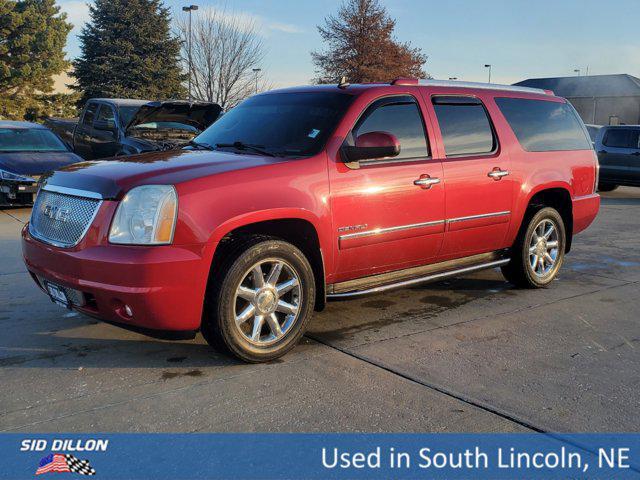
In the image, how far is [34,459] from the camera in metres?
2.83

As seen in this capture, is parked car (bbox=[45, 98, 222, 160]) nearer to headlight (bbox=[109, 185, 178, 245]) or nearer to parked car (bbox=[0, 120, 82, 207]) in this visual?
parked car (bbox=[0, 120, 82, 207])

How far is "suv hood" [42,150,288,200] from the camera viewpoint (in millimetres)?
3709

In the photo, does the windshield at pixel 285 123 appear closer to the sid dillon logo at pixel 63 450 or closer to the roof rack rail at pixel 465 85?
the roof rack rail at pixel 465 85

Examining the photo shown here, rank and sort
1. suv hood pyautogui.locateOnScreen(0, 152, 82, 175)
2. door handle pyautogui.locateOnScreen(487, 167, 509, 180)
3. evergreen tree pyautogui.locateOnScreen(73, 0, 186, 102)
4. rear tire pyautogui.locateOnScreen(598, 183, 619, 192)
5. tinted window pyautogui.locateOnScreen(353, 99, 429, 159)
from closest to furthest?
tinted window pyautogui.locateOnScreen(353, 99, 429, 159)
door handle pyautogui.locateOnScreen(487, 167, 509, 180)
suv hood pyautogui.locateOnScreen(0, 152, 82, 175)
rear tire pyautogui.locateOnScreen(598, 183, 619, 192)
evergreen tree pyautogui.locateOnScreen(73, 0, 186, 102)

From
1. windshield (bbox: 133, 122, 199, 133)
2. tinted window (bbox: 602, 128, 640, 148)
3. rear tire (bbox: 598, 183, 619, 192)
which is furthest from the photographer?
rear tire (bbox: 598, 183, 619, 192)

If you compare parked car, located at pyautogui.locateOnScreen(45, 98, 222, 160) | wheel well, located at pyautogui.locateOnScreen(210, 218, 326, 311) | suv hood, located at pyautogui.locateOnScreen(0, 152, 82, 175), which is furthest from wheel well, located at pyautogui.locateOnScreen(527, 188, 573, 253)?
suv hood, located at pyautogui.locateOnScreen(0, 152, 82, 175)

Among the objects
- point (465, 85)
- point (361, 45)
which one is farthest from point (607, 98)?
point (465, 85)

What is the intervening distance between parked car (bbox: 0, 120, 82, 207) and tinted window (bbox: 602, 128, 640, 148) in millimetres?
12304

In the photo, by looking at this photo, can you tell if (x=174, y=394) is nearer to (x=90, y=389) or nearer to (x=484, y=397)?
(x=90, y=389)

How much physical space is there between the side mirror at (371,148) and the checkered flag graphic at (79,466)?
8.08 feet

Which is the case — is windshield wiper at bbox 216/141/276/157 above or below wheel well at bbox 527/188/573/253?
above

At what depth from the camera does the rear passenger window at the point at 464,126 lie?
5051 millimetres

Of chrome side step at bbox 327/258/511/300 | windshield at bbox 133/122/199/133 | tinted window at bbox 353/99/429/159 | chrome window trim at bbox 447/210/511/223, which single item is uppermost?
windshield at bbox 133/122/199/133

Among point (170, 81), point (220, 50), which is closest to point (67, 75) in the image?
point (170, 81)
